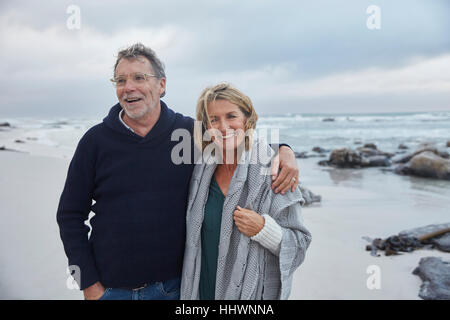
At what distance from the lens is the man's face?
2.52 meters

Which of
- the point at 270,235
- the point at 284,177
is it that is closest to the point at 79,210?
the point at 270,235

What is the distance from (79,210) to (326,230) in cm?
481

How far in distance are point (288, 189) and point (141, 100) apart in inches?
45.8

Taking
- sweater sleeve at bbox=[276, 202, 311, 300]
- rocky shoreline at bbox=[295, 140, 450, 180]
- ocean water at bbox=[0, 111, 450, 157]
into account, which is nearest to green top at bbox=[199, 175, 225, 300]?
sweater sleeve at bbox=[276, 202, 311, 300]

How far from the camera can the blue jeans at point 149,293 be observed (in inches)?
97.9

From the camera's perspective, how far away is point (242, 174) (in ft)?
7.88

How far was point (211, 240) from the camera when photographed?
2441mm

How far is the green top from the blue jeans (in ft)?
0.70

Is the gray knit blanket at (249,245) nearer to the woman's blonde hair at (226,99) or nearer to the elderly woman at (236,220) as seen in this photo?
the elderly woman at (236,220)

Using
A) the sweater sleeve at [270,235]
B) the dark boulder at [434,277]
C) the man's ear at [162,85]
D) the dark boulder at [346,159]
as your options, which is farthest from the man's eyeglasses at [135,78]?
the dark boulder at [346,159]

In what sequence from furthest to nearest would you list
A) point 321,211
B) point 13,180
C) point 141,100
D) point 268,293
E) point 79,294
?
point 13,180 → point 321,211 → point 79,294 → point 141,100 → point 268,293

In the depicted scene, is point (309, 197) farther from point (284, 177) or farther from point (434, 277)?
point (284, 177)
